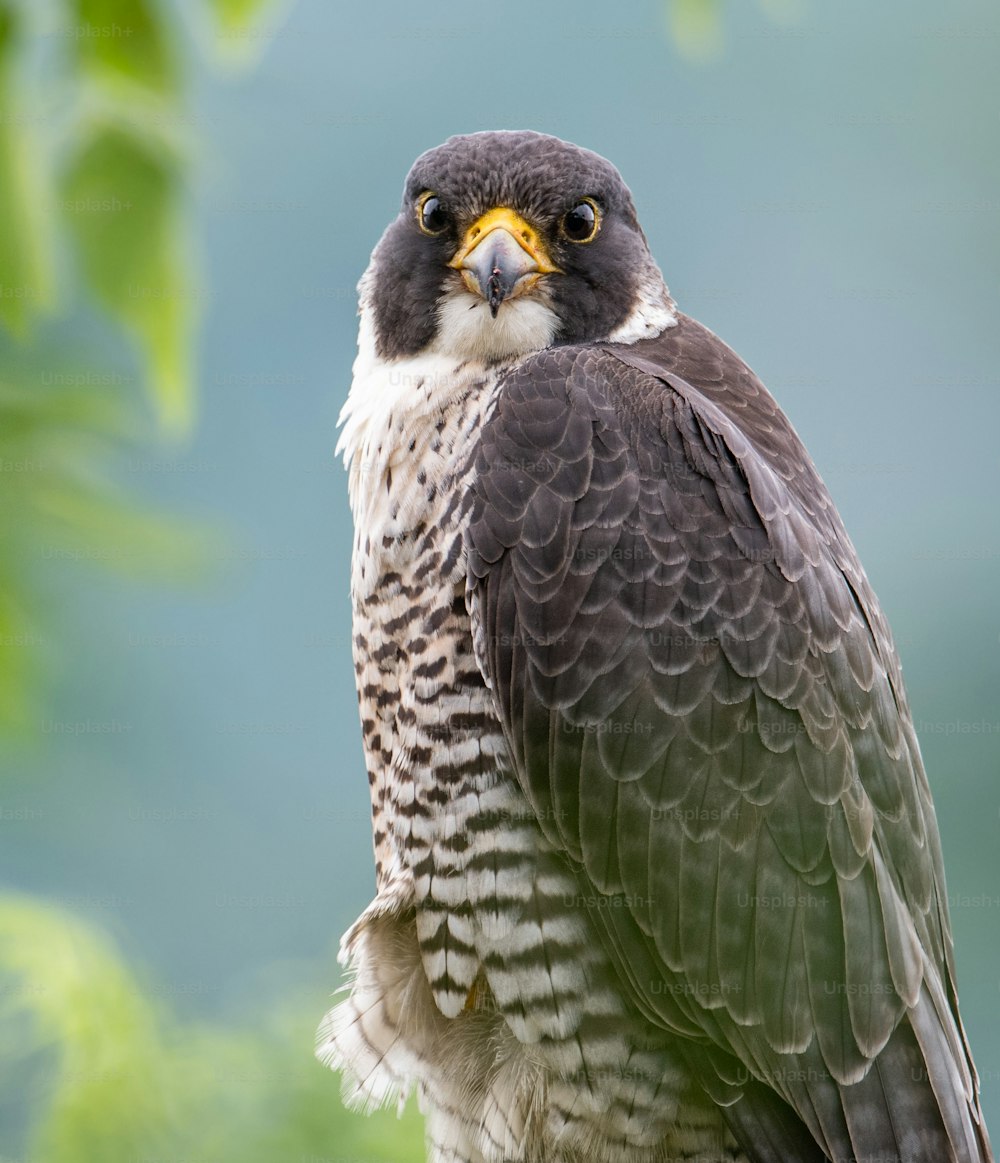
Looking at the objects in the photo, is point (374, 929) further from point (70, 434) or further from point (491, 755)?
point (70, 434)

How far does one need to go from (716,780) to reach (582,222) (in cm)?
106

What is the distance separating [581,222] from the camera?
7.86 ft

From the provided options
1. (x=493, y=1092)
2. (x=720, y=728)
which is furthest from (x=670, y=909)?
(x=493, y=1092)

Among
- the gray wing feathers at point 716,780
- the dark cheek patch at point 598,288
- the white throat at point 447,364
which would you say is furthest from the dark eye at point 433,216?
the gray wing feathers at point 716,780

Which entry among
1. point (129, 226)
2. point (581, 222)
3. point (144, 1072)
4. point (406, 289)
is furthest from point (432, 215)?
point (144, 1072)

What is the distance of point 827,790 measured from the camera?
1.98 m

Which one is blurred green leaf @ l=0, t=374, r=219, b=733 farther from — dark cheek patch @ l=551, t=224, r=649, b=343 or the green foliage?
dark cheek patch @ l=551, t=224, r=649, b=343

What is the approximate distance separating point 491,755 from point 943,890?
85 centimetres

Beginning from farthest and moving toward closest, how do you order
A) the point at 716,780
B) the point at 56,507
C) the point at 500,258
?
the point at 500,258 → the point at 716,780 → the point at 56,507

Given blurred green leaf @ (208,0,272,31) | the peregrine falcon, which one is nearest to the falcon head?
the peregrine falcon

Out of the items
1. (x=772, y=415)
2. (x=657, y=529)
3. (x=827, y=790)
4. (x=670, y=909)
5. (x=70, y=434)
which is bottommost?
(x=670, y=909)

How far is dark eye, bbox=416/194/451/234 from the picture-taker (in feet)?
7.82

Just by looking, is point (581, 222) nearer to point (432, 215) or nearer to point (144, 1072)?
point (432, 215)

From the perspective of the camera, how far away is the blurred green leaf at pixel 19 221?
1274 millimetres
